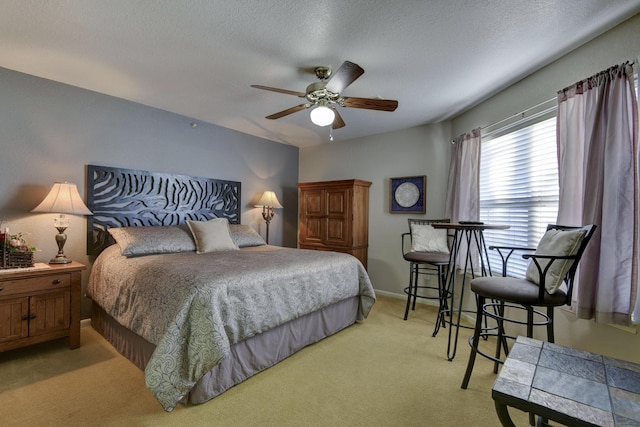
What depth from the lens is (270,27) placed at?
6.51 feet

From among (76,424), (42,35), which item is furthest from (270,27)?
(76,424)

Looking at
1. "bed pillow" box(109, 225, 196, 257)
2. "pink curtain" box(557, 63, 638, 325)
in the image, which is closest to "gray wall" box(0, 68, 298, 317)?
"bed pillow" box(109, 225, 196, 257)

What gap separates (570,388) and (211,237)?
10.1 feet

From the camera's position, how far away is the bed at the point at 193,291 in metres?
→ 1.79

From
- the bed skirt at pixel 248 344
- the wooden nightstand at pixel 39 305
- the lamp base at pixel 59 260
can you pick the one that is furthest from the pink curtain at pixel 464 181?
the lamp base at pixel 59 260

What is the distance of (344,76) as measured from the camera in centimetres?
211

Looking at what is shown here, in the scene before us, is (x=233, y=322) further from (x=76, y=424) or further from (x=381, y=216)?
(x=381, y=216)

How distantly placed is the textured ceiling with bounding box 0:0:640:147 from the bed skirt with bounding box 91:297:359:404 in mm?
2154

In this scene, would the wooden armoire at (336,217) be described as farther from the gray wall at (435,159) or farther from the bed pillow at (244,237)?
the bed pillow at (244,237)

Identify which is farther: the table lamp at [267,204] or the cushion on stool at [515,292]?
the table lamp at [267,204]

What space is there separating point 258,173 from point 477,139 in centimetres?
312

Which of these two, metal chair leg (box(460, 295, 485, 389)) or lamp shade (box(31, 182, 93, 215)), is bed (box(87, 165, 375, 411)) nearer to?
lamp shade (box(31, 182, 93, 215))

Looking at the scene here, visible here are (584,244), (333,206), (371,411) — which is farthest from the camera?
(333,206)

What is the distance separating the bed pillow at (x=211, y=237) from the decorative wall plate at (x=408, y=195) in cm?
238
